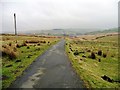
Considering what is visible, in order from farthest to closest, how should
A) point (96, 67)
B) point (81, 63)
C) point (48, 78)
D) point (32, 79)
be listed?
point (96, 67)
point (81, 63)
point (48, 78)
point (32, 79)

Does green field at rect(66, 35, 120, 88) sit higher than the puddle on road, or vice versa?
the puddle on road

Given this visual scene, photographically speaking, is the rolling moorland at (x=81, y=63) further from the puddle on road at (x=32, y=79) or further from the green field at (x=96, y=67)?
the puddle on road at (x=32, y=79)

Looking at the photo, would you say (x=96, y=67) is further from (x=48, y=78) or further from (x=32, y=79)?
(x=32, y=79)

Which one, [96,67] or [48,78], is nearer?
[48,78]

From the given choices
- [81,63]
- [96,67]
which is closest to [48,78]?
[81,63]

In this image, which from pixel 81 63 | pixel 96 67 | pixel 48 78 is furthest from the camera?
pixel 96 67

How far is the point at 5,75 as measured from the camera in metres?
17.6

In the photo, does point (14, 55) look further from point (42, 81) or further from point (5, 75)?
point (42, 81)

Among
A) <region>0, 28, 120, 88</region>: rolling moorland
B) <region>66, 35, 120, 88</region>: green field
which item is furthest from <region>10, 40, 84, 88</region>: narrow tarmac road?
<region>66, 35, 120, 88</region>: green field

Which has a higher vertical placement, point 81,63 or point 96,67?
point 81,63

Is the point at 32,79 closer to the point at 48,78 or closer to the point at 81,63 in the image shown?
the point at 48,78

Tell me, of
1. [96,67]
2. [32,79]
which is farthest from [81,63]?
[32,79]

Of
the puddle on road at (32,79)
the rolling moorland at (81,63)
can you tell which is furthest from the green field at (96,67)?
the puddle on road at (32,79)

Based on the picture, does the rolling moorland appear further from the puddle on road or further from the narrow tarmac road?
the puddle on road
